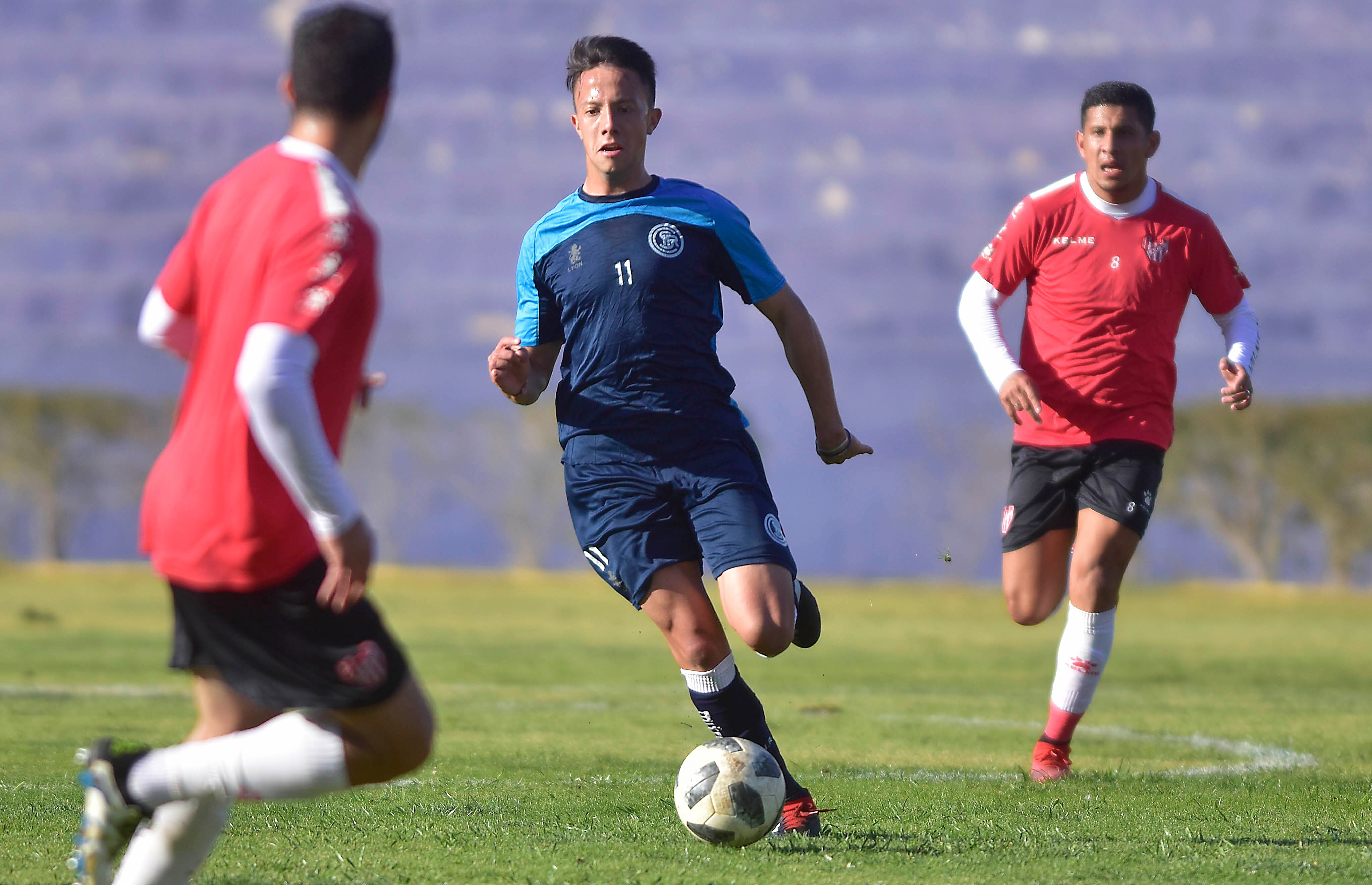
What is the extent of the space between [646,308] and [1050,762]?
8.94 feet

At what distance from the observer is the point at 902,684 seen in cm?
1281

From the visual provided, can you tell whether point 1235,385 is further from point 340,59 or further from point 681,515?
point 340,59

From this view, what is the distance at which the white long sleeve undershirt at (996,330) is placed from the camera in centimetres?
639

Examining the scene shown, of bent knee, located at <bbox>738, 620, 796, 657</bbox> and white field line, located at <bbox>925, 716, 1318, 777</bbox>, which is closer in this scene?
bent knee, located at <bbox>738, 620, 796, 657</bbox>

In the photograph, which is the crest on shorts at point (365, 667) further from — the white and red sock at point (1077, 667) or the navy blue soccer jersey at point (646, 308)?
the white and red sock at point (1077, 667)

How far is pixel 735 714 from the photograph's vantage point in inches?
198

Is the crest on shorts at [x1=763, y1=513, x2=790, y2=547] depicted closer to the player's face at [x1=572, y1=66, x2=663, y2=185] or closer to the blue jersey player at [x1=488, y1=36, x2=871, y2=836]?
the blue jersey player at [x1=488, y1=36, x2=871, y2=836]

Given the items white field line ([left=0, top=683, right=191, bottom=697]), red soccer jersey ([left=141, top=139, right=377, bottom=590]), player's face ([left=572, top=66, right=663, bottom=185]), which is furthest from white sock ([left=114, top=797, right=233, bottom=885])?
white field line ([left=0, top=683, right=191, bottom=697])

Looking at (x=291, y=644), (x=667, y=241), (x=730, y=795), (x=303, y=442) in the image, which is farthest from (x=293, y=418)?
(x=667, y=241)

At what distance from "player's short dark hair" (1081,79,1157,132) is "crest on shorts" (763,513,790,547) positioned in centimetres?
263

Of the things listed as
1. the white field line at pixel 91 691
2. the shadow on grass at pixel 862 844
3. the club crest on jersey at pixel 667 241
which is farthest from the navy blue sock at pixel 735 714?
the white field line at pixel 91 691

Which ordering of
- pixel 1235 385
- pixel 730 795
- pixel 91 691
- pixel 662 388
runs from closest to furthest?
pixel 730 795 → pixel 662 388 → pixel 1235 385 → pixel 91 691

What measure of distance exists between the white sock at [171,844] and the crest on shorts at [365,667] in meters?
0.42

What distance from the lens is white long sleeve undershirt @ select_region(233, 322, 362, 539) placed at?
2998 mm
